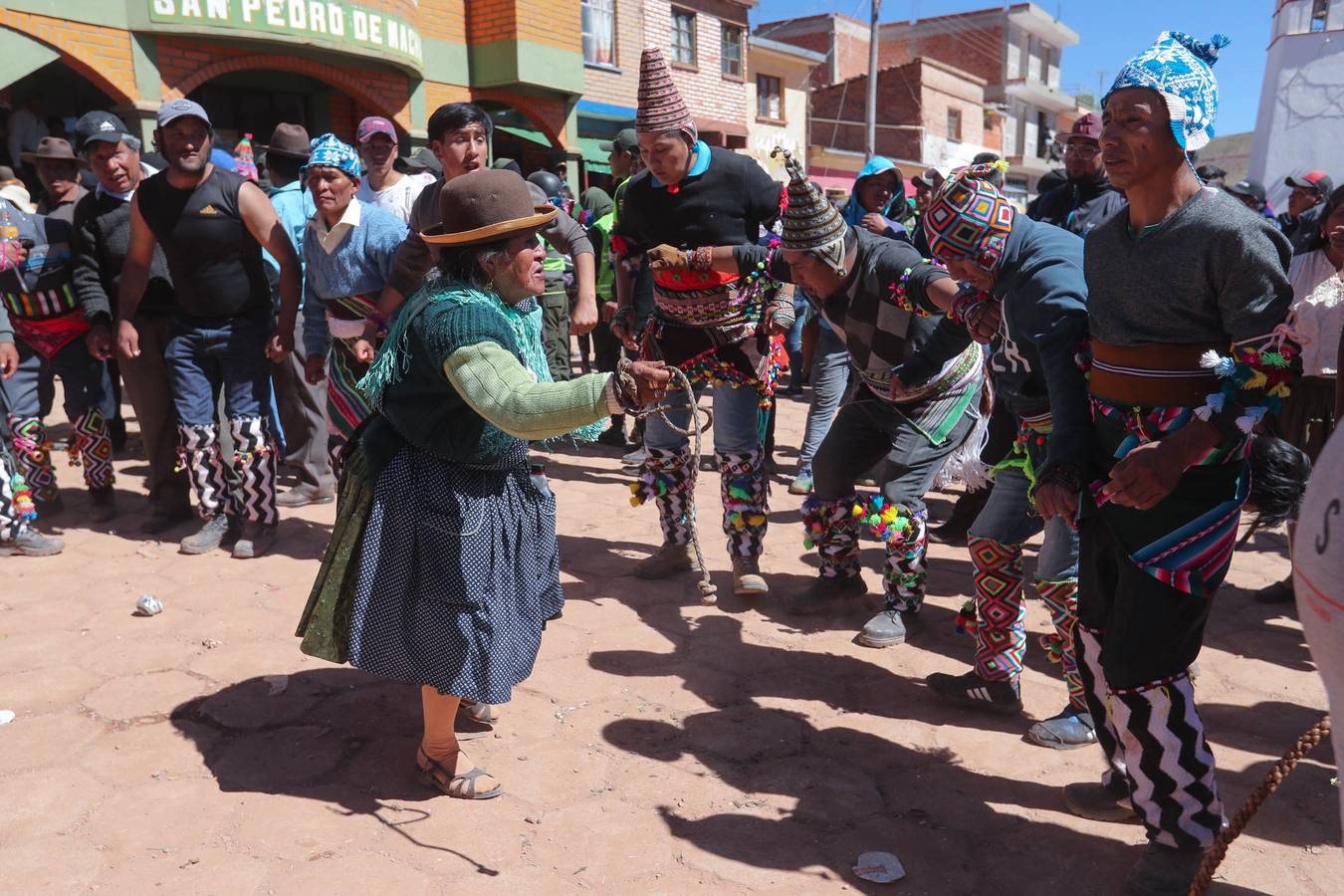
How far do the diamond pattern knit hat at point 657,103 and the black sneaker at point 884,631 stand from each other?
221 cm

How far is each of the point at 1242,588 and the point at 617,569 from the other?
3.09 metres

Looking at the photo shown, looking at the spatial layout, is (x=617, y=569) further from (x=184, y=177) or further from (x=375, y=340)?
(x=184, y=177)

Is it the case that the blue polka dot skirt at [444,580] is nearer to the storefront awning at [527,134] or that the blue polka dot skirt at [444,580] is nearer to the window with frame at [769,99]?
the storefront awning at [527,134]

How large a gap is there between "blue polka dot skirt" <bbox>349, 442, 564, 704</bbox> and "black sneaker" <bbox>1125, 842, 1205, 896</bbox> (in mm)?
1697

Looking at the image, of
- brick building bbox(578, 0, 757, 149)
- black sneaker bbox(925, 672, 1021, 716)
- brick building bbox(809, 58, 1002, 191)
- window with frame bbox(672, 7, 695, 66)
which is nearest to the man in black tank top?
black sneaker bbox(925, 672, 1021, 716)

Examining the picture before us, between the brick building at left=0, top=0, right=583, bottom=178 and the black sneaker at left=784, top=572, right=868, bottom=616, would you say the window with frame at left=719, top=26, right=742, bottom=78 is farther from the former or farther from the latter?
the black sneaker at left=784, top=572, right=868, bottom=616

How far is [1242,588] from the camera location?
4.87 metres

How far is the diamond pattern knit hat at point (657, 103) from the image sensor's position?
13.8ft

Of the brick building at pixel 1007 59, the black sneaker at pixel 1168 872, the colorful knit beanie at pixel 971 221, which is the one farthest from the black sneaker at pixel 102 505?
the brick building at pixel 1007 59

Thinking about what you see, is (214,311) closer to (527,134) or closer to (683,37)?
(527,134)

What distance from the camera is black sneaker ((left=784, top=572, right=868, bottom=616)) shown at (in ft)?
14.5

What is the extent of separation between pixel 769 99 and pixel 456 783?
26.7m

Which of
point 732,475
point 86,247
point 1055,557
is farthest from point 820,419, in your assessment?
point 86,247

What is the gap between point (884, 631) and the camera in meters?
4.09
